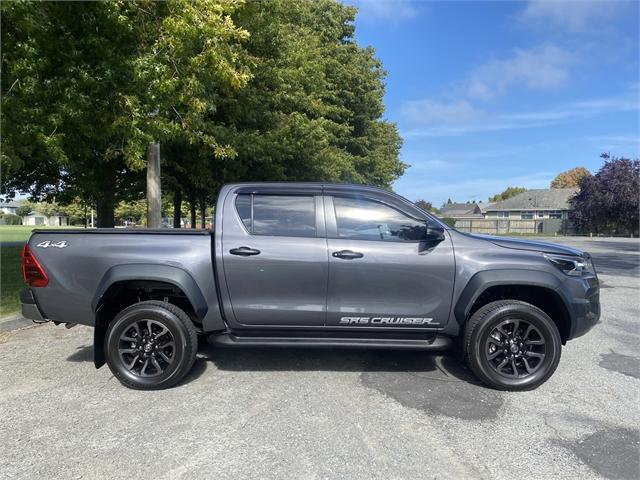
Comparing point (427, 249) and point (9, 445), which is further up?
point (427, 249)

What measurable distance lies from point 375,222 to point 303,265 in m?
0.80

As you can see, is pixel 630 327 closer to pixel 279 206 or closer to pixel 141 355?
pixel 279 206

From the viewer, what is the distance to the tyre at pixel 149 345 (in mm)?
3984

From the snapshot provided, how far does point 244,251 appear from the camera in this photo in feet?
13.3

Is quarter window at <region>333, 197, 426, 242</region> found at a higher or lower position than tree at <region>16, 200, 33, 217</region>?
lower

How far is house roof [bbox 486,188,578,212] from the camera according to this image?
66.7 meters

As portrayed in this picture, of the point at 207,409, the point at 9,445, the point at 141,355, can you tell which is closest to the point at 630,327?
the point at 207,409

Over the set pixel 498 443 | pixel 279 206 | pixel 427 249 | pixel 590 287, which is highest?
pixel 279 206

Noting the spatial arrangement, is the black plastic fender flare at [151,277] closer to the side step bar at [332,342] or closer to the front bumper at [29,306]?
the side step bar at [332,342]

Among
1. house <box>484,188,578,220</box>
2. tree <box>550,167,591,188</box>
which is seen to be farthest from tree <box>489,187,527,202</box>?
house <box>484,188,578,220</box>

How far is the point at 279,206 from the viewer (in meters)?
4.26

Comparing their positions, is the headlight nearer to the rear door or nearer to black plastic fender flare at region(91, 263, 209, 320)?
the rear door

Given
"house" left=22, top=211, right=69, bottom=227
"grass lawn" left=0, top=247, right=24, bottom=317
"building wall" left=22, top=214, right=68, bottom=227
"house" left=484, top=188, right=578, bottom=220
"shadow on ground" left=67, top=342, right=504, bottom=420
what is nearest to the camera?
"shadow on ground" left=67, top=342, right=504, bottom=420

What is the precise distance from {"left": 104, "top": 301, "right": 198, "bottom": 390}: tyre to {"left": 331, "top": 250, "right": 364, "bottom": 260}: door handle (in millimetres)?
1474
